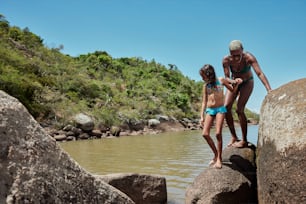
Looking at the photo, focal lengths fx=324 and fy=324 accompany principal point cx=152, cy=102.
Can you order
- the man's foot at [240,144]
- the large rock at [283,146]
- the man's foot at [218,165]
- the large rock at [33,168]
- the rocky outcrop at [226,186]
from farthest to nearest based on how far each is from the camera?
the man's foot at [240,144], the man's foot at [218,165], the rocky outcrop at [226,186], the large rock at [283,146], the large rock at [33,168]

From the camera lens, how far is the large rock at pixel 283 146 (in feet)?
10.1

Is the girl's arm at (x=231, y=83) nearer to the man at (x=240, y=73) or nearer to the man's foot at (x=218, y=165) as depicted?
the man at (x=240, y=73)

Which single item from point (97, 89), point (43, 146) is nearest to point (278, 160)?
point (43, 146)

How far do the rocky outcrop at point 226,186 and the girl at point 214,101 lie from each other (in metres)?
0.29

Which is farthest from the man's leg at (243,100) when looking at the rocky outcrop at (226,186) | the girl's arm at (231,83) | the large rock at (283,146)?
the large rock at (283,146)

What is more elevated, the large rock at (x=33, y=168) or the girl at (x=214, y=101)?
the girl at (x=214, y=101)

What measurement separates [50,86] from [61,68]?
460 centimetres

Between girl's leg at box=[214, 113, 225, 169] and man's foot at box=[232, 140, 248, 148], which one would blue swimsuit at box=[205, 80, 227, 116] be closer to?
girl's leg at box=[214, 113, 225, 169]

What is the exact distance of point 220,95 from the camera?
483 cm

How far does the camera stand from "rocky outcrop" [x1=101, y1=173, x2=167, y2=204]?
172 inches

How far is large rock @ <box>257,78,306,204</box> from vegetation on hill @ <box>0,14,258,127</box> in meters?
17.4

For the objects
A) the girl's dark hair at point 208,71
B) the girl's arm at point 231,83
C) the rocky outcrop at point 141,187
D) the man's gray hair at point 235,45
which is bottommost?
the rocky outcrop at point 141,187

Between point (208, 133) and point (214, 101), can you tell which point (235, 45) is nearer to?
point (214, 101)

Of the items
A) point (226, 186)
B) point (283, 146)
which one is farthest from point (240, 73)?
point (283, 146)
